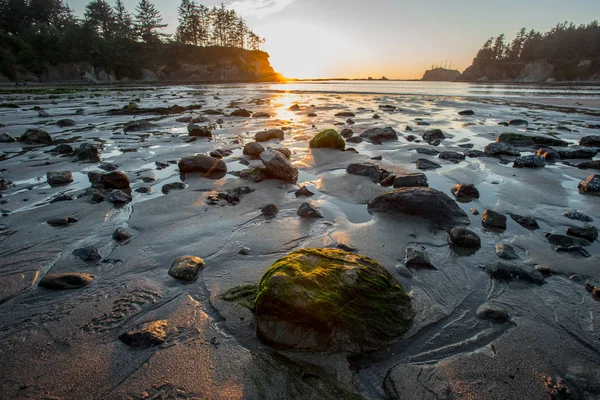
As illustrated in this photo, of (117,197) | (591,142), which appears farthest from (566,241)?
(591,142)

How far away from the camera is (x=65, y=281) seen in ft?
8.62

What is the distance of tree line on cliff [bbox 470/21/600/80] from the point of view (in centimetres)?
8644

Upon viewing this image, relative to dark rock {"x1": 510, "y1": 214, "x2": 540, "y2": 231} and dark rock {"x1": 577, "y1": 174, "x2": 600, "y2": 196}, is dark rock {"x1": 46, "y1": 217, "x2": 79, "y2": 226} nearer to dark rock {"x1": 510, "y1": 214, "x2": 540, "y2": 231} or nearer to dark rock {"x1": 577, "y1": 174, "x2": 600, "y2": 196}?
dark rock {"x1": 510, "y1": 214, "x2": 540, "y2": 231}

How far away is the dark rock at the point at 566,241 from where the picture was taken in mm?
3338

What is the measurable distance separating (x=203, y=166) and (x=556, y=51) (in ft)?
432

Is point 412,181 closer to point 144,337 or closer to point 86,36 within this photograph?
point 144,337

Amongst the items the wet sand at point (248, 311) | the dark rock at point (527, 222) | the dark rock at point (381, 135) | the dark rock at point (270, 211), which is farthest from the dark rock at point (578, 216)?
the dark rock at point (381, 135)

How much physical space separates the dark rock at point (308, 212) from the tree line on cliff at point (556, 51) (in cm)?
11957

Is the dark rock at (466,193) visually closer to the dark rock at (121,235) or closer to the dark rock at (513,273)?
the dark rock at (513,273)

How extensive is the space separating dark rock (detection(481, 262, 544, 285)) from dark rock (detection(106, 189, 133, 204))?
192 inches

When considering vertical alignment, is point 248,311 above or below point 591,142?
below

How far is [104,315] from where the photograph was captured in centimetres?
231

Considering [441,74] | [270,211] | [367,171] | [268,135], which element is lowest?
[270,211]

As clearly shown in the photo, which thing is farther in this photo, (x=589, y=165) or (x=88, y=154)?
(x=88, y=154)
